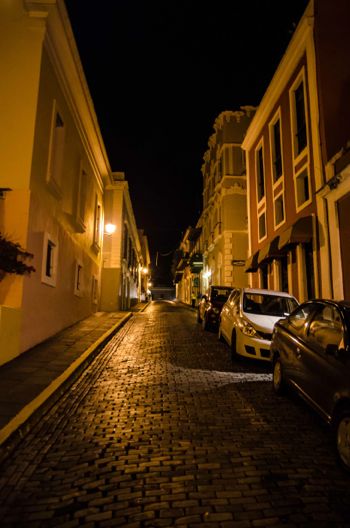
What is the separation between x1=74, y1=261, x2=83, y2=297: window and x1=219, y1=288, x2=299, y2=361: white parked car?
20.6 ft

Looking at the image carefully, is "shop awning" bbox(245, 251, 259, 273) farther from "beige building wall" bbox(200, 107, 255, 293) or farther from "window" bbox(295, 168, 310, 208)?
"beige building wall" bbox(200, 107, 255, 293)

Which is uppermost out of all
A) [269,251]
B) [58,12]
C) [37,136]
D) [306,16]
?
[306,16]

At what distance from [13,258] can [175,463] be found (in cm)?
586

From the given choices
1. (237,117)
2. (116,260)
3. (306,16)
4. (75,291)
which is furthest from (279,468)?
(237,117)

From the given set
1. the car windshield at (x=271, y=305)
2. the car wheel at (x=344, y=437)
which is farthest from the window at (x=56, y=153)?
the car wheel at (x=344, y=437)

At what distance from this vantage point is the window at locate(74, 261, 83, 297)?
13633 millimetres

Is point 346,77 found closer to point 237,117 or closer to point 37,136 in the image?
point 37,136

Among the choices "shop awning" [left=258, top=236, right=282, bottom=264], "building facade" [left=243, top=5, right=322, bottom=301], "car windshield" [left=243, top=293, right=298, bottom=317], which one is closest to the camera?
"car windshield" [left=243, top=293, right=298, bottom=317]

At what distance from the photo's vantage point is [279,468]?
3455 mm

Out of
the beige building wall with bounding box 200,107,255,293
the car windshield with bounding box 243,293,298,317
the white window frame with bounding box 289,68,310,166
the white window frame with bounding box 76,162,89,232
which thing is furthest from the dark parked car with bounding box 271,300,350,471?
the beige building wall with bounding box 200,107,255,293

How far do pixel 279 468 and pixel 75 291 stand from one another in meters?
11.2

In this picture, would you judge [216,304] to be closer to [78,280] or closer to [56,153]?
[78,280]

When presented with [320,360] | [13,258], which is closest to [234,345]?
[320,360]

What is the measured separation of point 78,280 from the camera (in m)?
14.3
